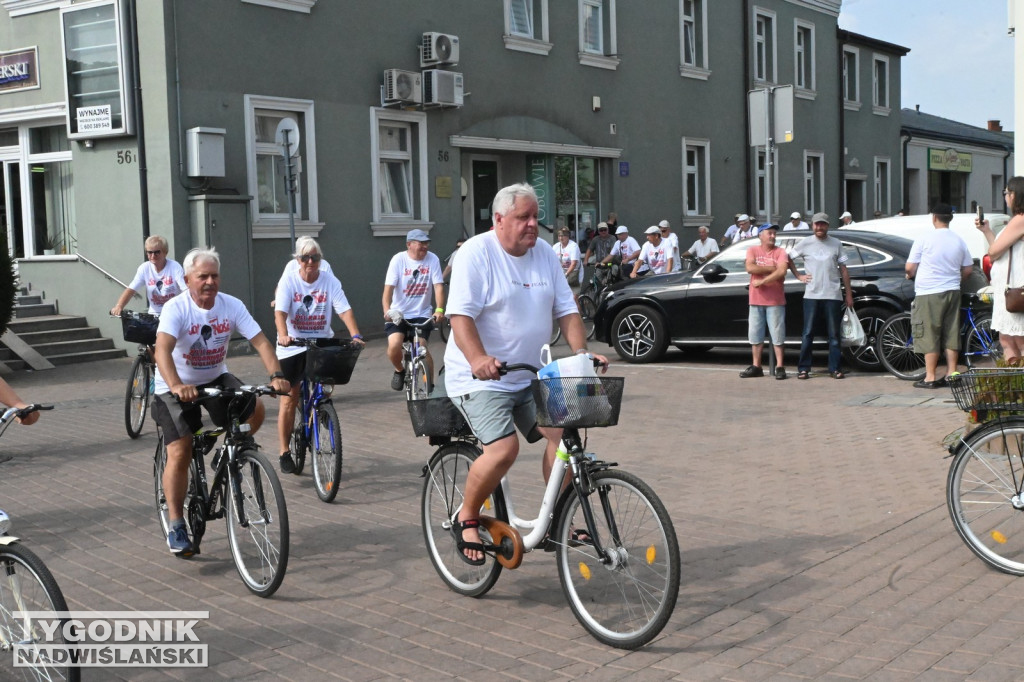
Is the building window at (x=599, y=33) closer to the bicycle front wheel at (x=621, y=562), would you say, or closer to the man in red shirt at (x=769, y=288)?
the man in red shirt at (x=769, y=288)

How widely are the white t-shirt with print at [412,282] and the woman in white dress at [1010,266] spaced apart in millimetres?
5134

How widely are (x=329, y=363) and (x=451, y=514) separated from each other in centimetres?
238

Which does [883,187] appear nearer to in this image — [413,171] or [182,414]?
[413,171]

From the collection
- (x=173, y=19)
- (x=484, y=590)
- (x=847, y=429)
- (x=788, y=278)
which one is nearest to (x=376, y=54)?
(x=173, y=19)

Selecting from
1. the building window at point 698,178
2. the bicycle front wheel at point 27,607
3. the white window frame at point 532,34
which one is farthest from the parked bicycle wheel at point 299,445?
the building window at point 698,178

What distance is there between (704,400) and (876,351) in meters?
2.48

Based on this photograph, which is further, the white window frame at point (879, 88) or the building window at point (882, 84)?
the building window at point (882, 84)

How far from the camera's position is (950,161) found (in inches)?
1625

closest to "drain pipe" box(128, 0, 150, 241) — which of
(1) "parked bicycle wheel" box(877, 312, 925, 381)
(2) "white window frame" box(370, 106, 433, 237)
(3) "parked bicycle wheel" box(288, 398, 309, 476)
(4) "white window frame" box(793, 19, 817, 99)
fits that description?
(2) "white window frame" box(370, 106, 433, 237)

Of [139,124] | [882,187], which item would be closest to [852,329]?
[139,124]

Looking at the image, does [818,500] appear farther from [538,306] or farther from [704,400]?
[704,400]

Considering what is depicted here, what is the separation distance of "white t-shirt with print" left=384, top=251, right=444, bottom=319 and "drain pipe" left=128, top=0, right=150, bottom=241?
6790 millimetres

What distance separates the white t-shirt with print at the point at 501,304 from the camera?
5070 millimetres

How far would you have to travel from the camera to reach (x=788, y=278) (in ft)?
45.4
